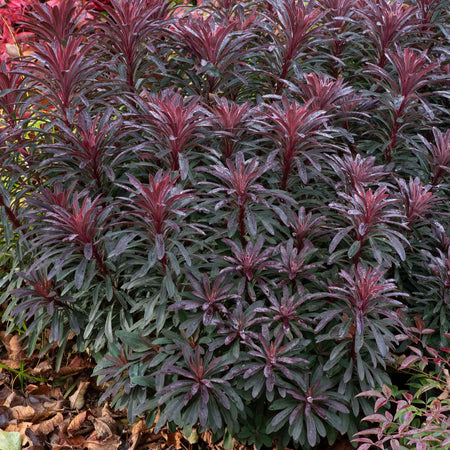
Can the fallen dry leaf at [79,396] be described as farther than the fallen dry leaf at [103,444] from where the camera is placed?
Yes

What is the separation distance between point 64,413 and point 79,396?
110 mm

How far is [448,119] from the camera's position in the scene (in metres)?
2.74

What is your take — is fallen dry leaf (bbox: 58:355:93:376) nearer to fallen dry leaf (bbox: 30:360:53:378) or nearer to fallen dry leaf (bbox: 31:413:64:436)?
fallen dry leaf (bbox: 30:360:53:378)

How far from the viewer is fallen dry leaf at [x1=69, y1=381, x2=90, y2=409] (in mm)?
2912

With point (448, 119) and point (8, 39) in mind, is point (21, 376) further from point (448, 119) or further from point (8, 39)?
point (8, 39)

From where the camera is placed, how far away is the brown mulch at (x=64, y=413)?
8.91ft

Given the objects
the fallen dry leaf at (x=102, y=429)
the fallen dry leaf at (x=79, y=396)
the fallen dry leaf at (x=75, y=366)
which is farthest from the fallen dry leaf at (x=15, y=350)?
the fallen dry leaf at (x=102, y=429)

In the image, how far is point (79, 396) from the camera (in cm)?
293

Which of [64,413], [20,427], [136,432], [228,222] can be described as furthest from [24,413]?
[228,222]

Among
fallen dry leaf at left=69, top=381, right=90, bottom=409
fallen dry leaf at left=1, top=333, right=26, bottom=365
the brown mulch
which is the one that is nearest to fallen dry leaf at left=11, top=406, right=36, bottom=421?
the brown mulch

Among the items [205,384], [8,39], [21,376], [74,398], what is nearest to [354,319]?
[205,384]

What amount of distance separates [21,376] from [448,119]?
8.45 feet

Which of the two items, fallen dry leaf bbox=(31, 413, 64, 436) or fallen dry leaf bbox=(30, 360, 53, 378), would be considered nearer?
fallen dry leaf bbox=(31, 413, 64, 436)

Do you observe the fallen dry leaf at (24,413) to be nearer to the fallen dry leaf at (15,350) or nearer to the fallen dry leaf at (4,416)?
the fallen dry leaf at (4,416)
